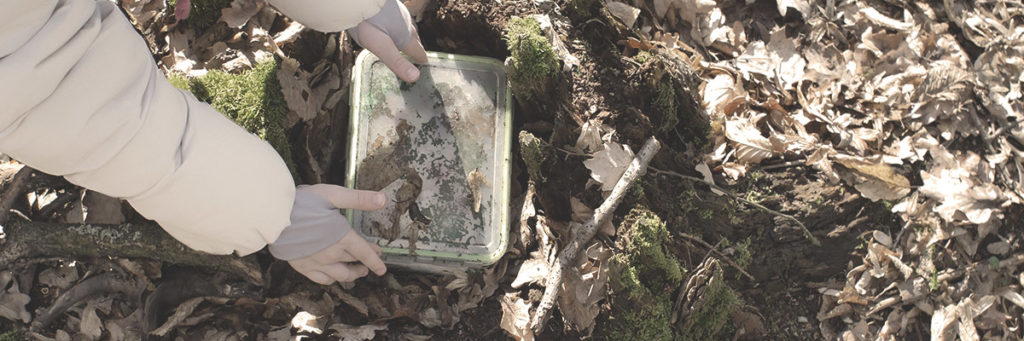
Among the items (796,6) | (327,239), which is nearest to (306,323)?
(327,239)

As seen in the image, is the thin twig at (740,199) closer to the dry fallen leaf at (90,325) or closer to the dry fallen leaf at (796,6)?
the dry fallen leaf at (796,6)

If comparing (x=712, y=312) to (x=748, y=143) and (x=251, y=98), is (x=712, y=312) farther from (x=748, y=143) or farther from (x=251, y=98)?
(x=251, y=98)

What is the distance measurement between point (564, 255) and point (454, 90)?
35.6 inches

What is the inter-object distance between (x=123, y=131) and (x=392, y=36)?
1291 millimetres

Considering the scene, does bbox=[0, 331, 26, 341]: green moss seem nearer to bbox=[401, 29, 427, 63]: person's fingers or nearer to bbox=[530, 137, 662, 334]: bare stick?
bbox=[401, 29, 427, 63]: person's fingers

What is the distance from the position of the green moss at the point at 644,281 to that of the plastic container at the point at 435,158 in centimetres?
52

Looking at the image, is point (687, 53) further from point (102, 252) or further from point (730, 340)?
point (102, 252)

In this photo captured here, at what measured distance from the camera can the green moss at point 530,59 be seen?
276 cm

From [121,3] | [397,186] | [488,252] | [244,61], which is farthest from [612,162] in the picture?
[121,3]

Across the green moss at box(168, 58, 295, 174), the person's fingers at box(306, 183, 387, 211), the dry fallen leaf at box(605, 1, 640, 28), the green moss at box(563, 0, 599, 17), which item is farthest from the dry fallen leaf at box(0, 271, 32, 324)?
the dry fallen leaf at box(605, 1, 640, 28)

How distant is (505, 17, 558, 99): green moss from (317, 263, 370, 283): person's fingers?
3.20 feet

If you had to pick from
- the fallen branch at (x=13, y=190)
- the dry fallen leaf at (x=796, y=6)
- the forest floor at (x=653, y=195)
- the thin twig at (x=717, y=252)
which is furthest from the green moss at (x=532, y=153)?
the fallen branch at (x=13, y=190)

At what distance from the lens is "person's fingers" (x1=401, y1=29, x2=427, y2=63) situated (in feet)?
9.76

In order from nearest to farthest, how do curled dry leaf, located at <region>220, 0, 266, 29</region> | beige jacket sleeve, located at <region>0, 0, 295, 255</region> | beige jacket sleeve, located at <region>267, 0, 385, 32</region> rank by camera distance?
beige jacket sleeve, located at <region>0, 0, 295, 255</region> → beige jacket sleeve, located at <region>267, 0, 385, 32</region> → curled dry leaf, located at <region>220, 0, 266, 29</region>
